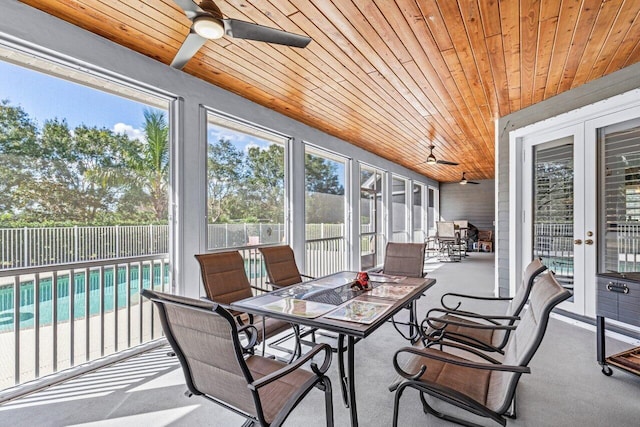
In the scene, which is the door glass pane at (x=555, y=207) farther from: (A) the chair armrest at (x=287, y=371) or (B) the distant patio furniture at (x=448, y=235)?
(B) the distant patio furniture at (x=448, y=235)

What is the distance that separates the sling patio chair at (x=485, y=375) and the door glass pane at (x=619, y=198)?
2.38 meters

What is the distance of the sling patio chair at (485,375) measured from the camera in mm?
1340

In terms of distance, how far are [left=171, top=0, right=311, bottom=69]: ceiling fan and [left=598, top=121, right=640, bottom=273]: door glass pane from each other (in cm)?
344

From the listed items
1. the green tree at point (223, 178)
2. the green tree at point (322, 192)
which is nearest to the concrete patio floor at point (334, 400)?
the green tree at point (223, 178)

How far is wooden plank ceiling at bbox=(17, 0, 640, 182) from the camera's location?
2.15 metres

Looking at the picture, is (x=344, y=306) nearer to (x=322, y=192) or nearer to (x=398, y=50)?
(x=398, y=50)

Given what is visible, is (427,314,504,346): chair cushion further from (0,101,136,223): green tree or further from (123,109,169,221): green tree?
(0,101,136,223): green tree

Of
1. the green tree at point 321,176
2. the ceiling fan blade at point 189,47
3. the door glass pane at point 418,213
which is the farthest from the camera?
the door glass pane at point 418,213

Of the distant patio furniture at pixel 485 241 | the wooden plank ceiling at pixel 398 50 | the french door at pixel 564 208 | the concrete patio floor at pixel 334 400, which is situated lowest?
the concrete patio floor at pixel 334 400

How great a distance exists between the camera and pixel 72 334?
2.54 metres

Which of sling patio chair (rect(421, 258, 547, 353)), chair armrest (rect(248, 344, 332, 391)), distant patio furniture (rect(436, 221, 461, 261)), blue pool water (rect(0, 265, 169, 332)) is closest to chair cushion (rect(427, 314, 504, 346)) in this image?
sling patio chair (rect(421, 258, 547, 353))

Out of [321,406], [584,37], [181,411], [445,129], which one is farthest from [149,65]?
[445,129]

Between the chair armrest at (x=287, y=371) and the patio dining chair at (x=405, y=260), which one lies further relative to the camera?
the patio dining chair at (x=405, y=260)

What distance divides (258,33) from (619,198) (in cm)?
381
